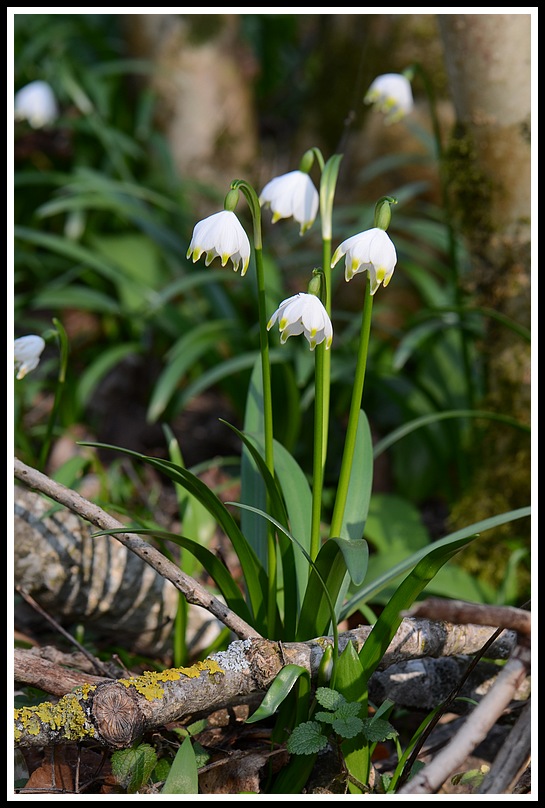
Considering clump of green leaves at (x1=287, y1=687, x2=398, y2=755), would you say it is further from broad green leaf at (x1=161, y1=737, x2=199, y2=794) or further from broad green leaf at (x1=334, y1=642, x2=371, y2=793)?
broad green leaf at (x1=161, y1=737, x2=199, y2=794)

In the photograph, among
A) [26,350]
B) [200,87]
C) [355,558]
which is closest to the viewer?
[355,558]

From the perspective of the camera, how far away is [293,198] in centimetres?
131

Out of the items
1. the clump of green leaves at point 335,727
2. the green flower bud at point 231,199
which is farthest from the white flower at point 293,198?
the clump of green leaves at point 335,727

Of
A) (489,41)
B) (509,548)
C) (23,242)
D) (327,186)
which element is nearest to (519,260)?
(489,41)

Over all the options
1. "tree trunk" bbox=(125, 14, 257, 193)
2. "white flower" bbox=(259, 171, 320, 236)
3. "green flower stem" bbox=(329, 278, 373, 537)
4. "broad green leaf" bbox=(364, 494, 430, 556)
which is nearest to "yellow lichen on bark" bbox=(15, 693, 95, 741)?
"green flower stem" bbox=(329, 278, 373, 537)

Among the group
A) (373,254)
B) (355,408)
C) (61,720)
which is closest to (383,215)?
(373,254)

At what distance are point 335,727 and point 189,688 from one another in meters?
0.23

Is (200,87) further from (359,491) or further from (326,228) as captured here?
(359,491)

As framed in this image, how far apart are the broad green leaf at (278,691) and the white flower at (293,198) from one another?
75cm

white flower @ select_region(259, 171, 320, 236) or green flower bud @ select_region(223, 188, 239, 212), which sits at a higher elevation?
white flower @ select_region(259, 171, 320, 236)

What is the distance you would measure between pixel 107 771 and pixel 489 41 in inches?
75.8

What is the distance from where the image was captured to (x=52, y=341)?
5.32 ft

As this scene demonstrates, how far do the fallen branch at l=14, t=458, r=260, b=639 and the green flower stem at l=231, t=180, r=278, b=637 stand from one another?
0.27ft

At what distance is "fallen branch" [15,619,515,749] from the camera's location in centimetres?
108
